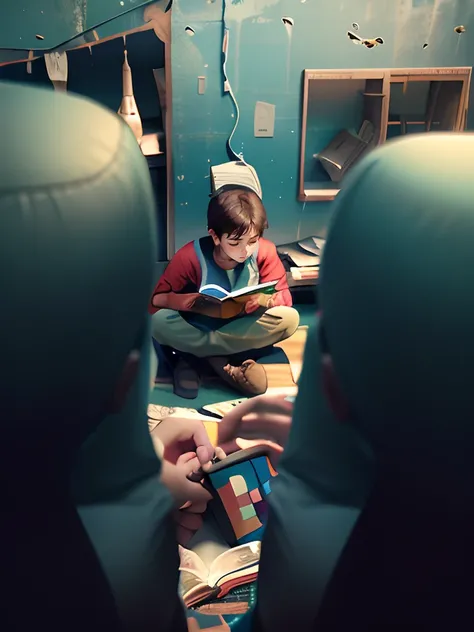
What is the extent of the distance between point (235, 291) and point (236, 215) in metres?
0.27

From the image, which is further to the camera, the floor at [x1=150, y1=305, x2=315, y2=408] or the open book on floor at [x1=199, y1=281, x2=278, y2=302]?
the floor at [x1=150, y1=305, x2=315, y2=408]

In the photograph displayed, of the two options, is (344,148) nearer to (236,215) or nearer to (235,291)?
(236,215)

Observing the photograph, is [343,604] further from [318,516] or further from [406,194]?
[406,194]

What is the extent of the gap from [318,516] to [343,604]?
0.09 meters

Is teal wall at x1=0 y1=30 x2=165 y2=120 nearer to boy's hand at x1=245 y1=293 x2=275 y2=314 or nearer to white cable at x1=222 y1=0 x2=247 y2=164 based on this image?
white cable at x1=222 y1=0 x2=247 y2=164

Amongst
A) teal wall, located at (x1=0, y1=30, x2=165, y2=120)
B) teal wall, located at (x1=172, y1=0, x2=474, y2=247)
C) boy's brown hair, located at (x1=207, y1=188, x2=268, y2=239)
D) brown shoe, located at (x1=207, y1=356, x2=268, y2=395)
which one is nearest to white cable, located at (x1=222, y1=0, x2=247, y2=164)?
teal wall, located at (x1=172, y1=0, x2=474, y2=247)

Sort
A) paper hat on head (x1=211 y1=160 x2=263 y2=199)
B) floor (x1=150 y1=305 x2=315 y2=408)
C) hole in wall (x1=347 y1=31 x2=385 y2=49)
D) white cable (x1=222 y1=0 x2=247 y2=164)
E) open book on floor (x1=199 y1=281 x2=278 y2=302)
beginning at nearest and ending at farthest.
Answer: open book on floor (x1=199 y1=281 x2=278 y2=302), floor (x1=150 y1=305 x2=315 y2=408), paper hat on head (x1=211 y1=160 x2=263 y2=199), white cable (x1=222 y1=0 x2=247 y2=164), hole in wall (x1=347 y1=31 x2=385 y2=49)

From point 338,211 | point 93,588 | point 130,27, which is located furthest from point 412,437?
point 130,27

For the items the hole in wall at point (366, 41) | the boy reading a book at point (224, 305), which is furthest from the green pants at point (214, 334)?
the hole in wall at point (366, 41)

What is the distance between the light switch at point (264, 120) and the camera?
10.3 ft

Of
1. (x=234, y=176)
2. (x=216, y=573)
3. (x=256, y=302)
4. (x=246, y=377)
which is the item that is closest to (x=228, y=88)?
(x=234, y=176)

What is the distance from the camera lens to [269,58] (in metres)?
3.09

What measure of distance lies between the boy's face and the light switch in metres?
1.08

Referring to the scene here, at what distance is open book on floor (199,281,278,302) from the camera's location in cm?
202
